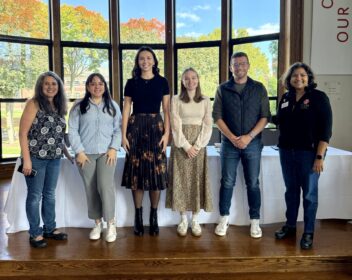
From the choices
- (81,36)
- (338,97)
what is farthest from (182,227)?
(81,36)

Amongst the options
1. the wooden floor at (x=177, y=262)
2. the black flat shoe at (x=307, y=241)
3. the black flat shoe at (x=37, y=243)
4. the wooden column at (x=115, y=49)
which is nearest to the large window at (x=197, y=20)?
the wooden column at (x=115, y=49)

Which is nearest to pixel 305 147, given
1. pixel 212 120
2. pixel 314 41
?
pixel 212 120

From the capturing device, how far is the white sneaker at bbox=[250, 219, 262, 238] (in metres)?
2.61

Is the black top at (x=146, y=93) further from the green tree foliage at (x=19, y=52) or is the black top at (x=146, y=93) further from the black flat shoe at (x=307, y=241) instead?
the green tree foliage at (x=19, y=52)

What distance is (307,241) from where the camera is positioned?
7.83 ft

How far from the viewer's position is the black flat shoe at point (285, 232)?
2.57m

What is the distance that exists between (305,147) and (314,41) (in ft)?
7.07

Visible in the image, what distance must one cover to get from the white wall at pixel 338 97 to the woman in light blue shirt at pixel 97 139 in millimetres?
2672

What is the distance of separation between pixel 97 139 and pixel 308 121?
4.92 ft

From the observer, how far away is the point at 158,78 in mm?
2529

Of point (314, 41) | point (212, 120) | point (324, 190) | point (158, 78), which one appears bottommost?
point (324, 190)

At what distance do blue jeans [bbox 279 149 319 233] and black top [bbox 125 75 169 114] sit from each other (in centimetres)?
100

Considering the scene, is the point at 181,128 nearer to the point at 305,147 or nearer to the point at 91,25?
the point at 305,147

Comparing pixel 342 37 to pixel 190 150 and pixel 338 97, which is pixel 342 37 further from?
pixel 190 150
